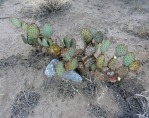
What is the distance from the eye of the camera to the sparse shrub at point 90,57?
3234mm

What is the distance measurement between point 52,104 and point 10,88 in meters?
0.55

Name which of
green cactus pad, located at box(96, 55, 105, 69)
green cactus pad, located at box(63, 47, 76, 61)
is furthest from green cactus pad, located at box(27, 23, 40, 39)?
green cactus pad, located at box(96, 55, 105, 69)

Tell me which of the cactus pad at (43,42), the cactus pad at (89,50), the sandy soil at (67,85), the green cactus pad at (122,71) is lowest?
Answer: the sandy soil at (67,85)

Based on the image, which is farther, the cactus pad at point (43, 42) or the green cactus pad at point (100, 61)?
the cactus pad at point (43, 42)

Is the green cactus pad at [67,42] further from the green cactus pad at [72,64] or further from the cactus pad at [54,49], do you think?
the green cactus pad at [72,64]

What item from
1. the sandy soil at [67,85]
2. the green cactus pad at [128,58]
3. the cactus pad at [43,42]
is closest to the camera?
the green cactus pad at [128,58]

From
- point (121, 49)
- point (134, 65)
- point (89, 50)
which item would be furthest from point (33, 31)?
point (134, 65)

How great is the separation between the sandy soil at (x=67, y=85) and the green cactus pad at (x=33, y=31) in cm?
35

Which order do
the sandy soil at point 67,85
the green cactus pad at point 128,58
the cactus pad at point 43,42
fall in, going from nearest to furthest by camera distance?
the green cactus pad at point 128,58
the sandy soil at point 67,85
the cactus pad at point 43,42

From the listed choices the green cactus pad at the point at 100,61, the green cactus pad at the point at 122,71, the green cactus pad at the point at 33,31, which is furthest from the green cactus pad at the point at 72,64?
the green cactus pad at the point at 33,31

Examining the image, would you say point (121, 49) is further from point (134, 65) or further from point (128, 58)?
point (134, 65)

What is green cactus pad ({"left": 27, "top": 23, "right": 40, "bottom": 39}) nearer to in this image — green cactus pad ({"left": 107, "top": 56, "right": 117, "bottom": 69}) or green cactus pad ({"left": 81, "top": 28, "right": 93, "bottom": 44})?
green cactus pad ({"left": 81, "top": 28, "right": 93, "bottom": 44})

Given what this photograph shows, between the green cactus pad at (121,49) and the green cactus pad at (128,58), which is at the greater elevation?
the green cactus pad at (121,49)

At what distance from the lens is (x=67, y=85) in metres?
3.46
